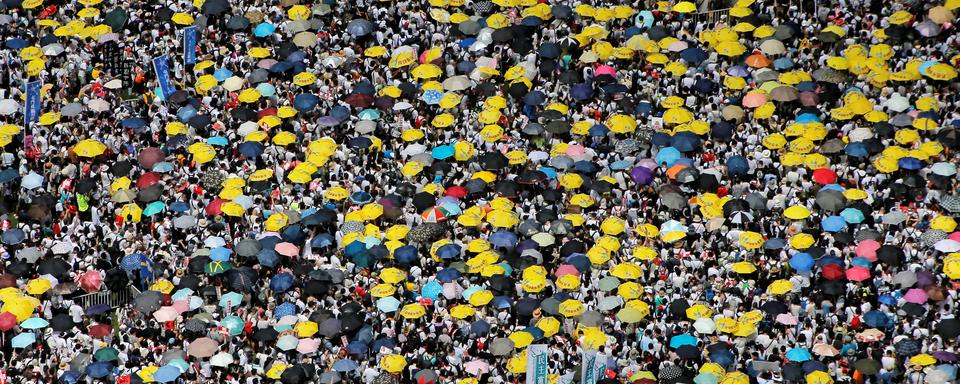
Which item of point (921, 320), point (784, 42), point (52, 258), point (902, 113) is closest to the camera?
point (921, 320)

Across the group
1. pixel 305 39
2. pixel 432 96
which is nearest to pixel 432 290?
pixel 432 96

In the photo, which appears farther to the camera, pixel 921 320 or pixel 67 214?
pixel 67 214

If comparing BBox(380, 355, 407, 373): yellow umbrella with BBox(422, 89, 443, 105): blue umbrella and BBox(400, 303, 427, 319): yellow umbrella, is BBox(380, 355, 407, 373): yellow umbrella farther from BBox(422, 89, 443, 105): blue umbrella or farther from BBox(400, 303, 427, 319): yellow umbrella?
BBox(422, 89, 443, 105): blue umbrella

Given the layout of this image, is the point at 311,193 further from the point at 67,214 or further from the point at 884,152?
the point at 884,152

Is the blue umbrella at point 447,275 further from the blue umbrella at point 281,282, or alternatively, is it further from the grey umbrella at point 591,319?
the blue umbrella at point 281,282

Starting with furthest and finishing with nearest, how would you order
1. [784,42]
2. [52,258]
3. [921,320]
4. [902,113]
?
[784,42]
[902,113]
[52,258]
[921,320]

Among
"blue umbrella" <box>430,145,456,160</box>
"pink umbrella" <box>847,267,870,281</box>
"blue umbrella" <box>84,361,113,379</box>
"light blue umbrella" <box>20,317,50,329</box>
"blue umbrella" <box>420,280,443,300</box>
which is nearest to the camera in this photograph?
"blue umbrella" <box>84,361,113,379</box>

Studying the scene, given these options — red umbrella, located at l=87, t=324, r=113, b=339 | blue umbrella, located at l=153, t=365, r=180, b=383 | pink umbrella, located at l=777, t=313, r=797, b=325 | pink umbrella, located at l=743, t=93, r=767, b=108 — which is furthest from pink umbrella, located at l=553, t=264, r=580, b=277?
red umbrella, located at l=87, t=324, r=113, b=339

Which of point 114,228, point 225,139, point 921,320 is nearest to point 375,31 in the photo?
point 225,139
